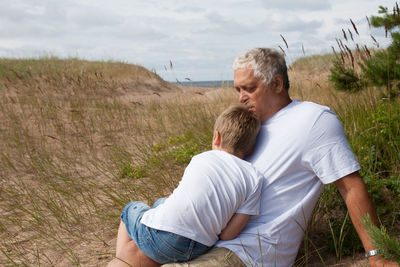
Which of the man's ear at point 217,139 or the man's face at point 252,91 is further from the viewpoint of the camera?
the man's face at point 252,91

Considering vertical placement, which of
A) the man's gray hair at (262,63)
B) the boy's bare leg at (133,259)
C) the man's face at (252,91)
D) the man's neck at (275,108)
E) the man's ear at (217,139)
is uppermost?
the man's gray hair at (262,63)

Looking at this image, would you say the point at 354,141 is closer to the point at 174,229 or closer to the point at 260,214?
the point at 260,214

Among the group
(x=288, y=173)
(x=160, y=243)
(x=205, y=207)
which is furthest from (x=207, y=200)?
(x=288, y=173)

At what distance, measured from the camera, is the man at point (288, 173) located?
2336 millimetres

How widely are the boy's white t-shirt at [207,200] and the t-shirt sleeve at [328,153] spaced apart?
0.37 meters

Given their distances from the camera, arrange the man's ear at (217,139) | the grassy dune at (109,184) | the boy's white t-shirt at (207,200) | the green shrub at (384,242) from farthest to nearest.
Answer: the grassy dune at (109,184) < the man's ear at (217,139) < the boy's white t-shirt at (207,200) < the green shrub at (384,242)

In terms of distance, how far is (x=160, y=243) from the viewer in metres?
2.23

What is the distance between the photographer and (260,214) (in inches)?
95.6

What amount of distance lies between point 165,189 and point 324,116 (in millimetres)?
2292

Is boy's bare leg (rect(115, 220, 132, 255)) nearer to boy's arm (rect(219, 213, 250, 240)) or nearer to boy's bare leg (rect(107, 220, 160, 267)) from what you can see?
boy's bare leg (rect(107, 220, 160, 267))

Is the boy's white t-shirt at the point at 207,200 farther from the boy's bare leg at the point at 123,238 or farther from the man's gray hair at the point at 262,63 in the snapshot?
the man's gray hair at the point at 262,63

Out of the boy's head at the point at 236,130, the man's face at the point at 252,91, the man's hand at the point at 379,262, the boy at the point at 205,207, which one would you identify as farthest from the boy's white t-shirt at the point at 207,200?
the man's hand at the point at 379,262

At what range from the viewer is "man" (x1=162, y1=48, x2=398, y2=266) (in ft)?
7.66

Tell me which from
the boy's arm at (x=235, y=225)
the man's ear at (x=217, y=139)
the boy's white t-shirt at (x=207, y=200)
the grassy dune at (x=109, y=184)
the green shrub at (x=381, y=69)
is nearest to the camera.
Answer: the boy's white t-shirt at (x=207, y=200)
